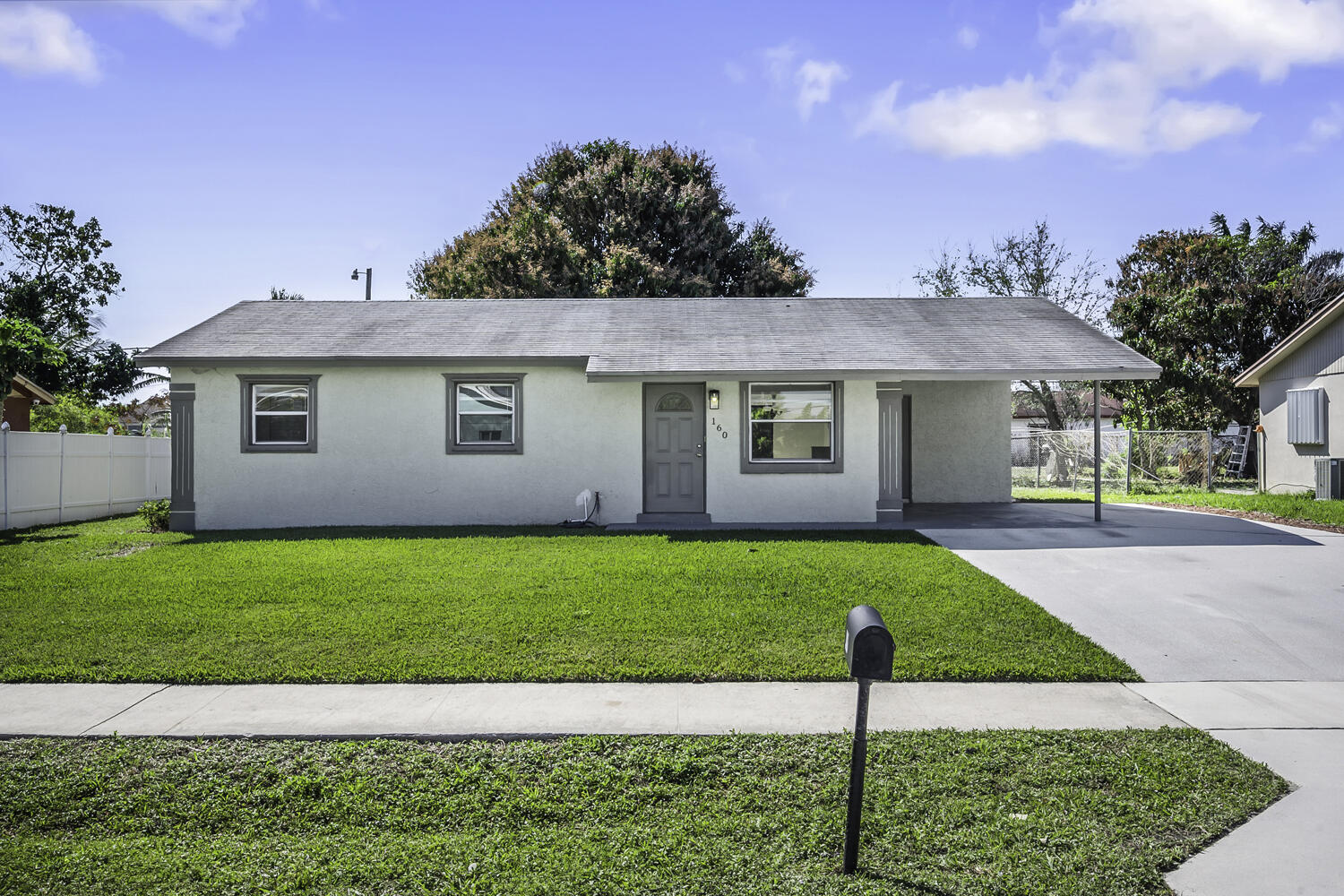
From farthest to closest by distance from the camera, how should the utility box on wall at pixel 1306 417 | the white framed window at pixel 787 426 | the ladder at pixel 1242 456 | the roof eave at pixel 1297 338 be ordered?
the ladder at pixel 1242 456 → the utility box on wall at pixel 1306 417 → the roof eave at pixel 1297 338 → the white framed window at pixel 787 426

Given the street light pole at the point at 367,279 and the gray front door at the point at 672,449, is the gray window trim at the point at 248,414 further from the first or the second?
the street light pole at the point at 367,279

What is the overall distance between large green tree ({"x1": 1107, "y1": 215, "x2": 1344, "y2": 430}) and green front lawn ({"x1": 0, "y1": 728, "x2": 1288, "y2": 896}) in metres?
25.8

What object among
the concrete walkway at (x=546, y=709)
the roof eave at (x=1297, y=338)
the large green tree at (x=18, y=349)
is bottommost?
the concrete walkway at (x=546, y=709)

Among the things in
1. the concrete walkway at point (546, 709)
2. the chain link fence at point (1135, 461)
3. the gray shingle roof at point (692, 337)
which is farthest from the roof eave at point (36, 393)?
the chain link fence at point (1135, 461)

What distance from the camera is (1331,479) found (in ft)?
56.4

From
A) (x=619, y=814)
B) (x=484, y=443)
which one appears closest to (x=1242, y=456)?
(x=484, y=443)

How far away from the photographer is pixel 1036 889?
9.59 ft

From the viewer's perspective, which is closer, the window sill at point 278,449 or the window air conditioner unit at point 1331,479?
the window sill at point 278,449

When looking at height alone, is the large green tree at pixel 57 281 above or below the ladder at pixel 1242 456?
above

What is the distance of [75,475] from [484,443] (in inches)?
325

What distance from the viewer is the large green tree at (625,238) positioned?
27375 millimetres

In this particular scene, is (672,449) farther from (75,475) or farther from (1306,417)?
(1306,417)

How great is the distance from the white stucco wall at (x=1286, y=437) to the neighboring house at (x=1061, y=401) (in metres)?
4.44

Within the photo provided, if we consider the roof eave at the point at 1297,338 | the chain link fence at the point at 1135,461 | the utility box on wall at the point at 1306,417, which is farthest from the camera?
the chain link fence at the point at 1135,461
